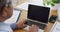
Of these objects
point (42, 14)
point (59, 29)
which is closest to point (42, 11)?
point (42, 14)

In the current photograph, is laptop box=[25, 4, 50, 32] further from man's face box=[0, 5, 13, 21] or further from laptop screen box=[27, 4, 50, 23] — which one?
man's face box=[0, 5, 13, 21]

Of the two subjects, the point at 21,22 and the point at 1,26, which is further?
the point at 21,22

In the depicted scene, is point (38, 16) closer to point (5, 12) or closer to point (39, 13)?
point (39, 13)

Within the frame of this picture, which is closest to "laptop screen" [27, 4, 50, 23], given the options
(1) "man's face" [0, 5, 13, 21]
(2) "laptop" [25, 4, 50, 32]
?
(2) "laptop" [25, 4, 50, 32]

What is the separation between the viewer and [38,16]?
1.33 m

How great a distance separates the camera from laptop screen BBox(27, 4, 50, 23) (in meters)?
1.29

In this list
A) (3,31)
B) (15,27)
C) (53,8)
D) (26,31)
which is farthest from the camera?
(53,8)

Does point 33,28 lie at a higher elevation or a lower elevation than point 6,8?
lower

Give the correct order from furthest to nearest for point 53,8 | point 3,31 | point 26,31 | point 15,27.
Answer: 1. point 53,8
2. point 15,27
3. point 26,31
4. point 3,31

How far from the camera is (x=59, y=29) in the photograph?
1.17 m

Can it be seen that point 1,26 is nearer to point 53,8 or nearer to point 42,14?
point 42,14

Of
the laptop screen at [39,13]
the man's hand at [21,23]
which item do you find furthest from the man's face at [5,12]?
the laptop screen at [39,13]

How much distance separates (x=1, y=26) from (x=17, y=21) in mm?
384

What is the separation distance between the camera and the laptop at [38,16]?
4.21 ft
